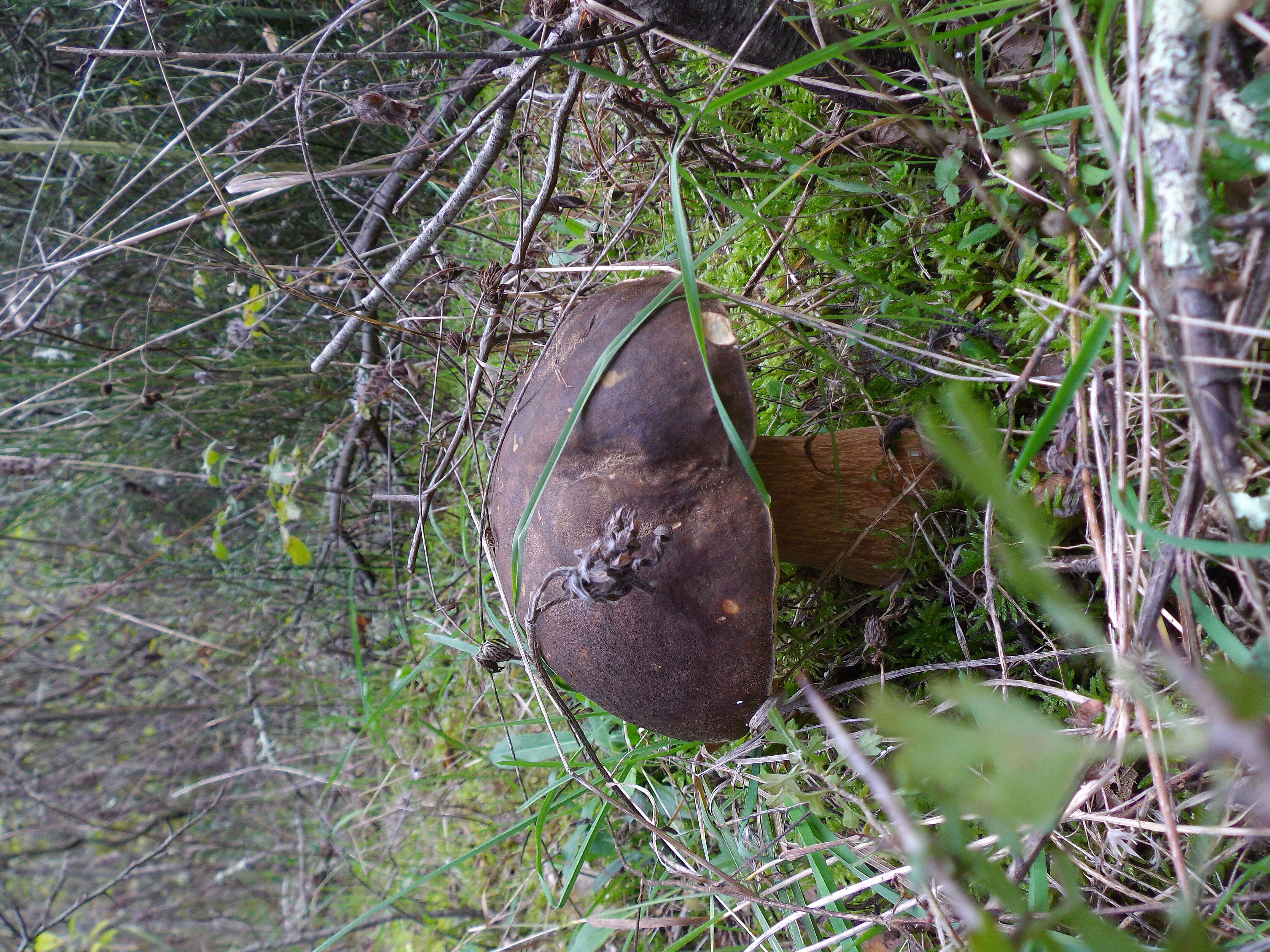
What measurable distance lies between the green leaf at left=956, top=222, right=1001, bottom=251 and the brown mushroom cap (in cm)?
45

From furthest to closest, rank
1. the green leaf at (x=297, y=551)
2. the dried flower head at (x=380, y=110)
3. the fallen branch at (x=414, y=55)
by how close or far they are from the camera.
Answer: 1. the green leaf at (x=297, y=551)
2. the dried flower head at (x=380, y=110)
3. the fallen branch at (x=414, y=55)

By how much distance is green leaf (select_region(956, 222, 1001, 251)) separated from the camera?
1.02 m

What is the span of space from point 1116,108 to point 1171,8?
121mm

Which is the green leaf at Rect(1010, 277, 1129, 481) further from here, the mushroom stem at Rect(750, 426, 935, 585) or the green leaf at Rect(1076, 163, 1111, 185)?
the mushroom stem at Rect(750, 426, 935, 585)

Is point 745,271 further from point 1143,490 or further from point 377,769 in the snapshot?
point 377,769

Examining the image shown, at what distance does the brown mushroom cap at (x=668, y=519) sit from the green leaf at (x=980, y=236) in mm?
445

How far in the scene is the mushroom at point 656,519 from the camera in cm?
83

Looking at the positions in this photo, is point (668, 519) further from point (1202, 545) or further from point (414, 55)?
point (414, 55)

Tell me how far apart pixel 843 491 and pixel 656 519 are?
1.22ft

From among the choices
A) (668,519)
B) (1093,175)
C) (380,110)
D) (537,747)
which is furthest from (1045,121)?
(537,747)

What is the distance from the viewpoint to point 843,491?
108 cm

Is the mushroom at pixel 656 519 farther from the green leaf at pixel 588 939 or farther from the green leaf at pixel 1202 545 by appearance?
the green leaf at pixel 588 939

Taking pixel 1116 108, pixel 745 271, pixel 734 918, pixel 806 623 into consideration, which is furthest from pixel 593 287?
pixel 734 918

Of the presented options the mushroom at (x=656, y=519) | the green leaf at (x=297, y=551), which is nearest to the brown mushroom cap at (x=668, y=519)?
the mushroom at (x=656, y=519)
